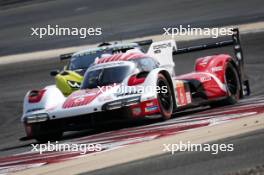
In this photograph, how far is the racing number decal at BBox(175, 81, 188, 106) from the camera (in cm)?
1378

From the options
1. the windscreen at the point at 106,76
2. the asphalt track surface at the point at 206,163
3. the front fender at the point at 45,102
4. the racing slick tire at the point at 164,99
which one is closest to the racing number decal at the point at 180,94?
Result: the racing slick tire at the point at 164,99

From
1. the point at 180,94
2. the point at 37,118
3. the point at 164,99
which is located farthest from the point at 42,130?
the point at 180,94

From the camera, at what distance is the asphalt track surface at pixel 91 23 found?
19.2m

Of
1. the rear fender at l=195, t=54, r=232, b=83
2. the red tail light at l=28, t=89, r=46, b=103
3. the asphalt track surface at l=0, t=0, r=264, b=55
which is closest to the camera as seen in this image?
the red tail light at l=28, t=89, r=46, b=103

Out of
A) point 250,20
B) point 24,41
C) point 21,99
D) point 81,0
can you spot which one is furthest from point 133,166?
point 81,0

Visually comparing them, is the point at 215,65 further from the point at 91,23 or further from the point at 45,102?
the point at 91,23

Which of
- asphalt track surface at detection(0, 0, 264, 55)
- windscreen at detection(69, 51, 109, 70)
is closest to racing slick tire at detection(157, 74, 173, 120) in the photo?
windscreen at detection(69, 51, 109, 70)

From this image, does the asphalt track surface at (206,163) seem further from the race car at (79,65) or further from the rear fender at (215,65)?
the race car at (79,65)

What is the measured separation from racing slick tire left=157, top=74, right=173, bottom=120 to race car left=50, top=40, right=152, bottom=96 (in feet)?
12.2

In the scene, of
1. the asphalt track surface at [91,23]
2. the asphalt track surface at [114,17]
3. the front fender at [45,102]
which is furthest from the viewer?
the asphalt track surface at [114,17]

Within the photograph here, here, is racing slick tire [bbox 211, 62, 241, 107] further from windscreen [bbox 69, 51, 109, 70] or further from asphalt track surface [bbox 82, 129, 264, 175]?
asphalt track surface [bbox 82, 129, 264, 175]

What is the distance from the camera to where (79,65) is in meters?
17.8

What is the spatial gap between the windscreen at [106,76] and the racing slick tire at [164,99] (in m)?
0.59

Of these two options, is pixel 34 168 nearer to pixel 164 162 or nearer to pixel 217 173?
pixel 164 162
